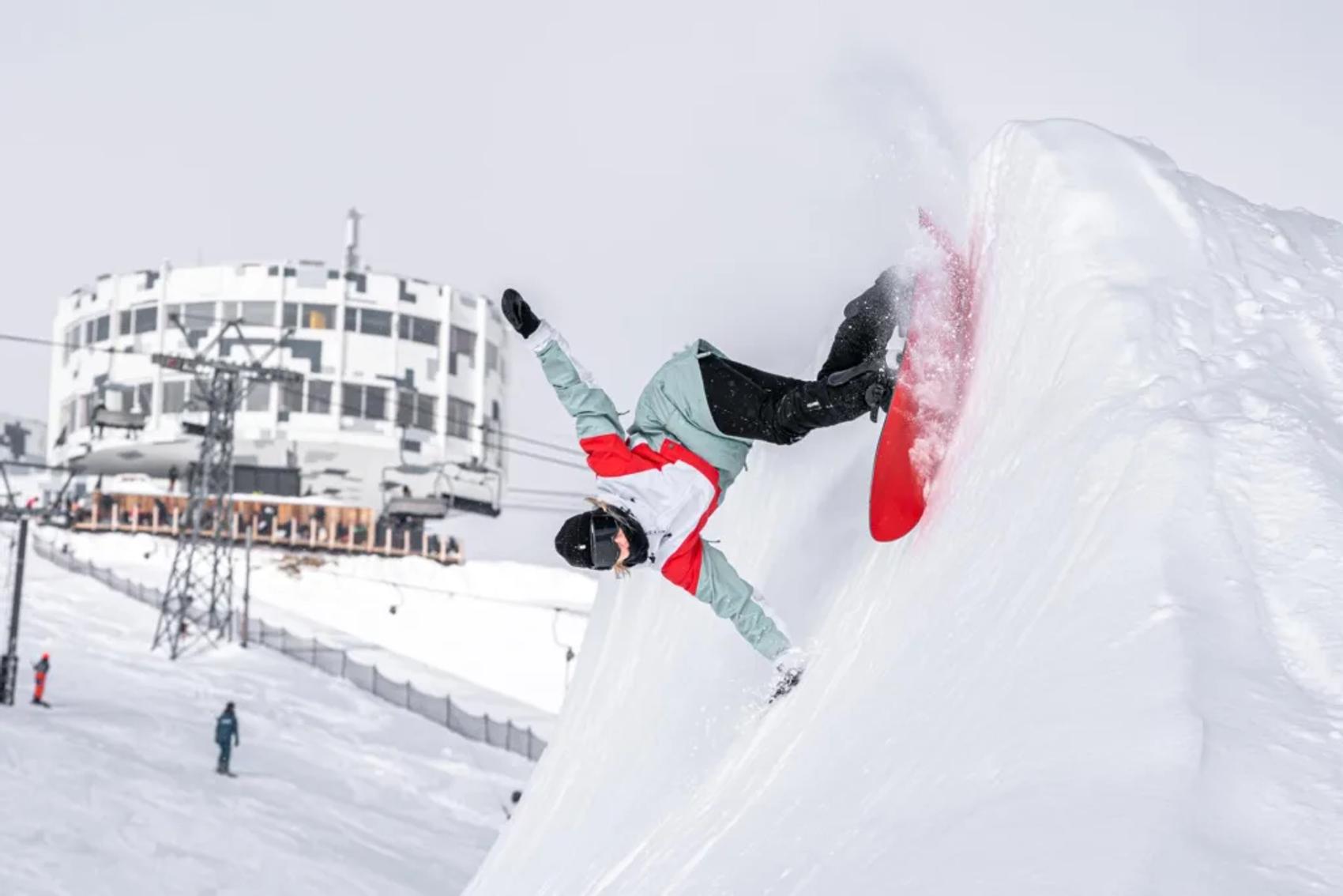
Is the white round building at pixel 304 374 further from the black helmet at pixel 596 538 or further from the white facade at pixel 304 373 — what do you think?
the black helmet at pixel 596 538

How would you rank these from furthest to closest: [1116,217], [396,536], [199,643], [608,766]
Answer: [396,536] → [199,643] → [608,766] → [1116,217]

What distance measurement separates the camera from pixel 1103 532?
2.47 m

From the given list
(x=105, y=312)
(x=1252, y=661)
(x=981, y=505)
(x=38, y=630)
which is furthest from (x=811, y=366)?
(x=105, y=312)

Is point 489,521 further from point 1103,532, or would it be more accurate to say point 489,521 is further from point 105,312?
point 1103,532

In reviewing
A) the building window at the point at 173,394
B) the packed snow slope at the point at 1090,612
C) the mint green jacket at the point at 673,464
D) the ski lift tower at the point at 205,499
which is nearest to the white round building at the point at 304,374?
the building window at the point at 173,394

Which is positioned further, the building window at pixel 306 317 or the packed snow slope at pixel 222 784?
the building window at pixel 306 317

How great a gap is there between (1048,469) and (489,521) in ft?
236

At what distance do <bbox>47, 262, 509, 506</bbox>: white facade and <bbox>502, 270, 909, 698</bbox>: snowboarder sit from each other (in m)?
A: 51.6

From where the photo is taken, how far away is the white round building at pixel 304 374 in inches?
2249

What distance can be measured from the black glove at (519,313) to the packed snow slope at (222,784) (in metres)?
10.9

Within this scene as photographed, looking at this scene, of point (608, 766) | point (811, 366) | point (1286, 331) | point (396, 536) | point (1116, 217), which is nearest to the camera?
point (1286, 331)

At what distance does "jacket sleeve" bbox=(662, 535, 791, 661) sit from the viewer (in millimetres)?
4918

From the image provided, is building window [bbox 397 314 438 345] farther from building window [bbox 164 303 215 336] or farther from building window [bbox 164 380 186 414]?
building window [bbox 164 380 186 414]

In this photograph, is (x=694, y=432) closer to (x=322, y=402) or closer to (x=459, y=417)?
(x=322, y=402)
